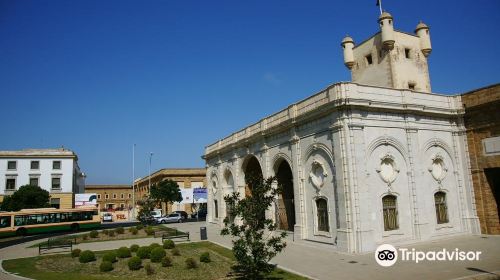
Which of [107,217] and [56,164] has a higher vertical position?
[56,164]

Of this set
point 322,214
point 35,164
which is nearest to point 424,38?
point 322,214

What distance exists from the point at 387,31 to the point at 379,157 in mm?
11081

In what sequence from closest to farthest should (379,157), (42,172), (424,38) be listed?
(379,157)
(424,38)
(42,172)

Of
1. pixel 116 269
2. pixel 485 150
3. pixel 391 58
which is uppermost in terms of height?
pixel 391 58

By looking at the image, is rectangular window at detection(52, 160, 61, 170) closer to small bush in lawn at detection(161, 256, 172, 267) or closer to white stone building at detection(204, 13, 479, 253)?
white stone building at detection(204, 13, 479, 253)

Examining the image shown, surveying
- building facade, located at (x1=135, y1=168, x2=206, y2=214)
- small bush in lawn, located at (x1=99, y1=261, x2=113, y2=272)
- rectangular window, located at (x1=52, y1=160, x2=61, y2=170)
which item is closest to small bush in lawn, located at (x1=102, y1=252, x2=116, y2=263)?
small bush in lawn, located at (x1=99, y1=261, x2=113, y2=272)

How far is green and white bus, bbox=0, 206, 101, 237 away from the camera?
4159 centimetres

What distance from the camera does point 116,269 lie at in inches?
771

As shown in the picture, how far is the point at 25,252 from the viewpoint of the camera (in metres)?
27.8

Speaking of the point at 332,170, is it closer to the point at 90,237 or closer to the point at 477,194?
the point at 477,194

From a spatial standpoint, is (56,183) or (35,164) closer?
(35,164)

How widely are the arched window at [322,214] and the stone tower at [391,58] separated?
11021 millimetres

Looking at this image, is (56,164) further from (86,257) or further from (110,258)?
(110,258)

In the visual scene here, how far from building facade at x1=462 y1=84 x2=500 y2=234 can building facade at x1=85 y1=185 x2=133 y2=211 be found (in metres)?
101
